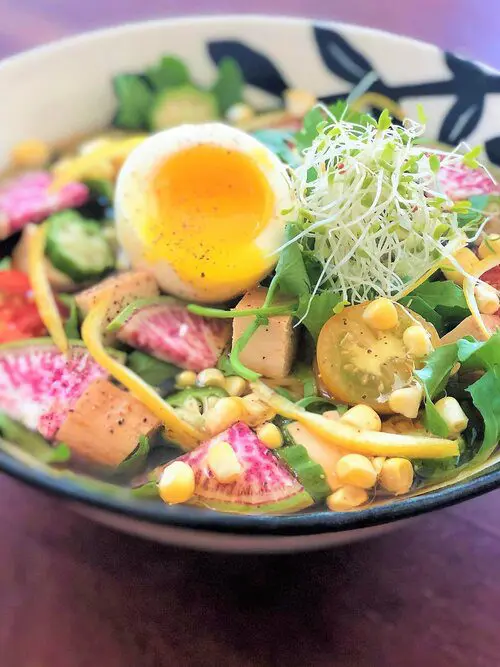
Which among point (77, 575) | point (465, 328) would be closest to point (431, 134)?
point (465, 328)

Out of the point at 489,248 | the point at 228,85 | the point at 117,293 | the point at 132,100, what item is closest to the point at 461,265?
the point at 489,248

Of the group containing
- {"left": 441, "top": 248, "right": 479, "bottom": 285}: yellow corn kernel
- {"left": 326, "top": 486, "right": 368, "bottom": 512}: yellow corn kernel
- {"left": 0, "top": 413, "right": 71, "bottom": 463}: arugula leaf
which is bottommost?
{"left": 0, "top": 413, "right": 71, "bottom": 463}: arugula leaf

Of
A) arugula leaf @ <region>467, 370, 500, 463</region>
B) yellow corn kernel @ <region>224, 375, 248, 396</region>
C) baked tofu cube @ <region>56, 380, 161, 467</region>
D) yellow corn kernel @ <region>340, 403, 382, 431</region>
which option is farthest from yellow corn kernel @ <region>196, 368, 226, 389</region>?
arugula leaf @ <region>467, 370, 500, 463</region>

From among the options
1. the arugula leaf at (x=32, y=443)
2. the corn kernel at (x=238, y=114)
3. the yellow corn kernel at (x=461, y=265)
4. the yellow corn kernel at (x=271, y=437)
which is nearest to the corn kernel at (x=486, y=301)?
the yellow corn kernel at (x=461, y=265)

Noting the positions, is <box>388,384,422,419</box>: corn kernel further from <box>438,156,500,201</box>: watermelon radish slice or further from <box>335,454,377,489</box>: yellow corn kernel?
<box>438,156,500,201</box>: watermelon radish slice

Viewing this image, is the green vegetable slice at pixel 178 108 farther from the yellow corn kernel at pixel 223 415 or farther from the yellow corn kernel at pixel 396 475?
the yellow corn kernel at pixel 396 475

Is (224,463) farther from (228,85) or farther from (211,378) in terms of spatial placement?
(228,85)
